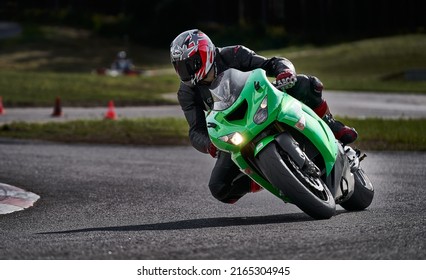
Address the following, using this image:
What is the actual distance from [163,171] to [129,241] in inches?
284

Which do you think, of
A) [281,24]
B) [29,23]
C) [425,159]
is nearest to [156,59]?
[281,24]

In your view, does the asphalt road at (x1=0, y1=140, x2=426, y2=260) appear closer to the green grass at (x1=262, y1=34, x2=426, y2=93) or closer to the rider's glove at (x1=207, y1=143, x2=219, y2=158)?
the rider's glove at (x1=207, y1=143, x2=219, y2=158)

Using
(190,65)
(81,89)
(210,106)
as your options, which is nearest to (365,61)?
(81,89)

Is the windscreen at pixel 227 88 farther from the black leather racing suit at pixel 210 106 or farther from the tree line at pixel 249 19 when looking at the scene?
the tree line at pixel 249 19

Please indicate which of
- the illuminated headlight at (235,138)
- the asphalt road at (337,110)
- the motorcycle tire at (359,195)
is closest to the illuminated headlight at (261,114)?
the illuminated headlight at (235,138)

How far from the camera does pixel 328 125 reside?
9734 millimetres

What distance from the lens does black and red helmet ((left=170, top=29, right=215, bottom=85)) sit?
8.82 metres

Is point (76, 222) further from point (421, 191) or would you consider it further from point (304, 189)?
point (421, 191)

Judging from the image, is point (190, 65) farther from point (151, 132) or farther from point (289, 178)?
point (151, 132)

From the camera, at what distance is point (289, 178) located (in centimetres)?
834

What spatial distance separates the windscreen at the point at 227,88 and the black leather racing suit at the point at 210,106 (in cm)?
51

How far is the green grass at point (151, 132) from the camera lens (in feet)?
62.5

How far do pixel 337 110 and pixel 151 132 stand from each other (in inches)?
328

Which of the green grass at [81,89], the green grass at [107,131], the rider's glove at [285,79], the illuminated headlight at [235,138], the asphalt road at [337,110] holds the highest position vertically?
the rider's glove at [285,79]
